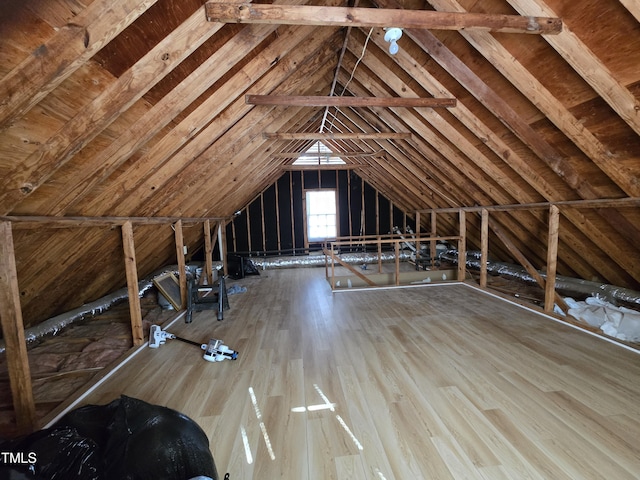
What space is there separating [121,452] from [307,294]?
3.77 m

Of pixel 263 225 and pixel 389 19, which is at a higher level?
pixel 389 19

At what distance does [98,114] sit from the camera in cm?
162

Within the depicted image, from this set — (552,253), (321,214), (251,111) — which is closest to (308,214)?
(321,214)

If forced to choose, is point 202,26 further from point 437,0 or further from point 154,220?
point 154,220

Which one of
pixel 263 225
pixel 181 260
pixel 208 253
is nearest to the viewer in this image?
pixel 181 260

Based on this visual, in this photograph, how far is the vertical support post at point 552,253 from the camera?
133 inches

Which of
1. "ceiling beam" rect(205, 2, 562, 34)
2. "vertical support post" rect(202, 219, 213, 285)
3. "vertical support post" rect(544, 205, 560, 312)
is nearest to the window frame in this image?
"vertical support post" rect(202, 219, 213, 285)

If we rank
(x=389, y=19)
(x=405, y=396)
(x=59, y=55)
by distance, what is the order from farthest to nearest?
(x=405, y=396) → (x=389, y=19) → (x=59, y=55)

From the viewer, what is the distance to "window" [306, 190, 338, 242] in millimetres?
8648

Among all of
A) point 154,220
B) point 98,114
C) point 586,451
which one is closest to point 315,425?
point 586,451

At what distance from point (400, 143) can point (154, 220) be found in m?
4.20

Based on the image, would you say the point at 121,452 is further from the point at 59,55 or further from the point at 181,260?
the point at 181,260

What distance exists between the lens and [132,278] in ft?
9.43

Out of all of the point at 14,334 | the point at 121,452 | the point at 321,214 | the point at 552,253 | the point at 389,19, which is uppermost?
the point at 389,19
